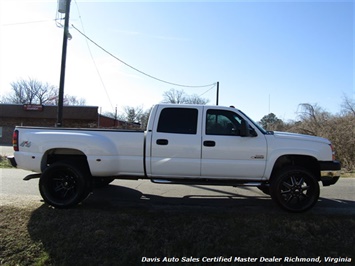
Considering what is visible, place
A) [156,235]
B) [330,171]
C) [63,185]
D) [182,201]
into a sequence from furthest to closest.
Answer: [182,201], [63,185], [330,171], [156,235]

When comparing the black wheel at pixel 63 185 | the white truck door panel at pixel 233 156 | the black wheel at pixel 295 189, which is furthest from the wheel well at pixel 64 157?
the black wheel at pixel 295 189

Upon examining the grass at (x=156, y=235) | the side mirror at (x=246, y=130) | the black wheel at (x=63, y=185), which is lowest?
the grass at (x=156, y=235)

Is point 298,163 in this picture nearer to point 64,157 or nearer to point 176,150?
point 176,150

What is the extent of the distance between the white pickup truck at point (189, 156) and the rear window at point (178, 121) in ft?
0.06

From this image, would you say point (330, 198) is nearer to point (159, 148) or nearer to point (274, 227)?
point (274, 227)

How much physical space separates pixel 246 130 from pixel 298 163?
1.39 m

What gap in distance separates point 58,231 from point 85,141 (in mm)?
1715

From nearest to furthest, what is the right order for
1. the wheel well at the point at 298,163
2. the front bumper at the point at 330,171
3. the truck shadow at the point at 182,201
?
the front bumper at the point at 330,171 < the wheel well at the point at 298,163 < the truck shadow at the point at 182,201

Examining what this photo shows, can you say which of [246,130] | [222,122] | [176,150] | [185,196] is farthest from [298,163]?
[185,196]

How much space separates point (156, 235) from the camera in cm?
457

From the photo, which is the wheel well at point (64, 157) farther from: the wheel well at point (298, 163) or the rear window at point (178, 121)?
the wheel well at point (298, 163)

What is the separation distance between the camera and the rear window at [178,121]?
5.81 m

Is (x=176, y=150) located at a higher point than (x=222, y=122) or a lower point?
lower

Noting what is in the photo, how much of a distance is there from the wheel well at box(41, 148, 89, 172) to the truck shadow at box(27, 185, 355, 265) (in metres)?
0.86
